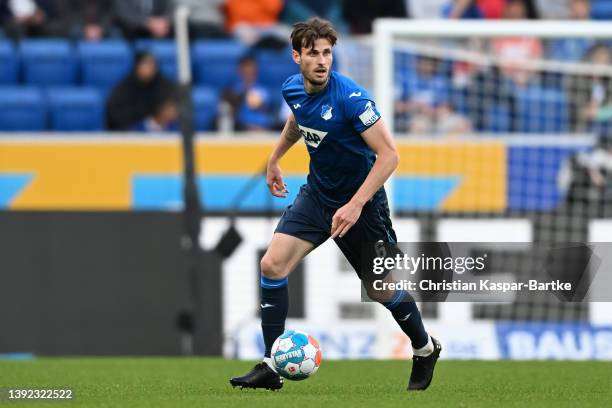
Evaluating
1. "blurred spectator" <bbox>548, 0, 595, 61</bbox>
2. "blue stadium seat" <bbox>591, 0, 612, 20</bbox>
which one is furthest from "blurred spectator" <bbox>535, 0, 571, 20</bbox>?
"blurred spectator" <bbox>548, 0, 595, 61</bbox>

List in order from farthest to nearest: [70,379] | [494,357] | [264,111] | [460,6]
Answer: [460,6], [264,111], [494,357], [70,379]

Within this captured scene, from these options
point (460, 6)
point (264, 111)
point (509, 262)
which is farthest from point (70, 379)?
point (460, 6)

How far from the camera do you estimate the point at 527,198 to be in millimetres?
14016

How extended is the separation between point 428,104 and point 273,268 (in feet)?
23.1

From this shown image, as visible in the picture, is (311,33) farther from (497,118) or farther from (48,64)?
(48,64)

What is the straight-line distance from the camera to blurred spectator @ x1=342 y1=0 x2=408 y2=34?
1727 centimetres

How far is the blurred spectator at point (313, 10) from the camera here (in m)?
17.8

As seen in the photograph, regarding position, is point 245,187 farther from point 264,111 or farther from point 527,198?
point 527,198

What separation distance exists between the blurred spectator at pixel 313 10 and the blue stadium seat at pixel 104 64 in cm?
241

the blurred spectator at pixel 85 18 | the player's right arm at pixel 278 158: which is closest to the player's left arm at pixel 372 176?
the player's right arm at pixel 278 158

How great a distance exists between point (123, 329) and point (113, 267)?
0.59 meters

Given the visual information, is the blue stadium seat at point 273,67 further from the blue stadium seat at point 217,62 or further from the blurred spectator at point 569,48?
the blurred spectator at point 569,48

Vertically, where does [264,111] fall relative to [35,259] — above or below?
above

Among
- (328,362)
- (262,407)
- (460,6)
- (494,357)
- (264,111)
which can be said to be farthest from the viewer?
(460,6)
